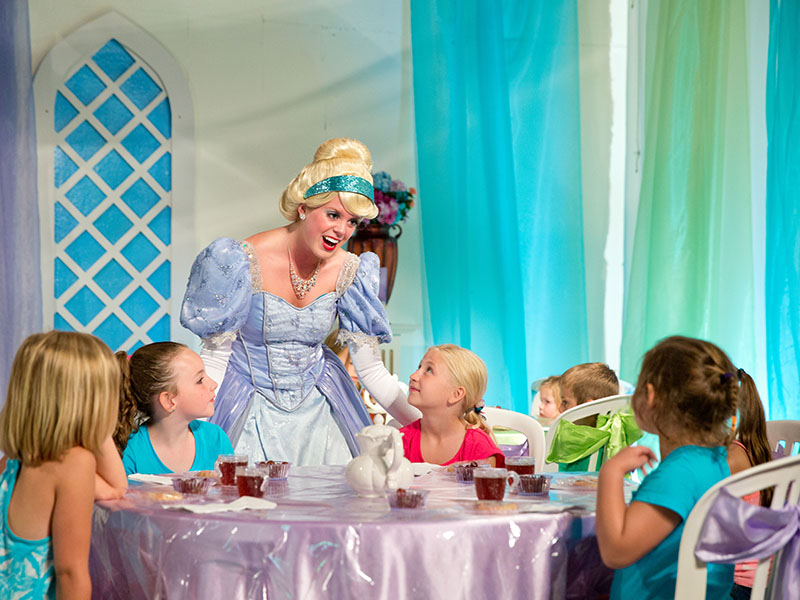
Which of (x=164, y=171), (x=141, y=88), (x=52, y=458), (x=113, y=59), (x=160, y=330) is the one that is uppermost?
(x=113, y=59)

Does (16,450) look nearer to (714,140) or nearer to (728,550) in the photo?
(728,550)

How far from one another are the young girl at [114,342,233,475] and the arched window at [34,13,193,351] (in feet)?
6.85

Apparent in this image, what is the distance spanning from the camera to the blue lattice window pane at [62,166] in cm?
352

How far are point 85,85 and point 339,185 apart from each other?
6.92 ft

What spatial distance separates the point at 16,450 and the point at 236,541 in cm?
29

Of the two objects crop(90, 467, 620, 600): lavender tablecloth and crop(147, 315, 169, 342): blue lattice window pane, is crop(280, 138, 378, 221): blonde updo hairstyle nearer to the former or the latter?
crop(90, 467, 620, 600): lavender tablecloth

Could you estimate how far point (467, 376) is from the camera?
5.84 ft

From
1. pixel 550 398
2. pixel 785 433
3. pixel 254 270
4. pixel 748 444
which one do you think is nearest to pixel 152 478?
pixel 254 270

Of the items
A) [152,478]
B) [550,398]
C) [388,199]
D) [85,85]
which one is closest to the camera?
[152,478]

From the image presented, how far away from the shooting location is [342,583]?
3.51 feet

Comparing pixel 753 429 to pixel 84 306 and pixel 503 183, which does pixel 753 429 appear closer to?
pixel 503 183

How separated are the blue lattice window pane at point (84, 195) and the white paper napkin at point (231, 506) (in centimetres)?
261

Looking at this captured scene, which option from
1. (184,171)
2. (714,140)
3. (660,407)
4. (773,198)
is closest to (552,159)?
(714,140)

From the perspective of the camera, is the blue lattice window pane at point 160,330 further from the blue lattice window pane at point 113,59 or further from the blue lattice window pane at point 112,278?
the blue lattice window pane at point 113,59
